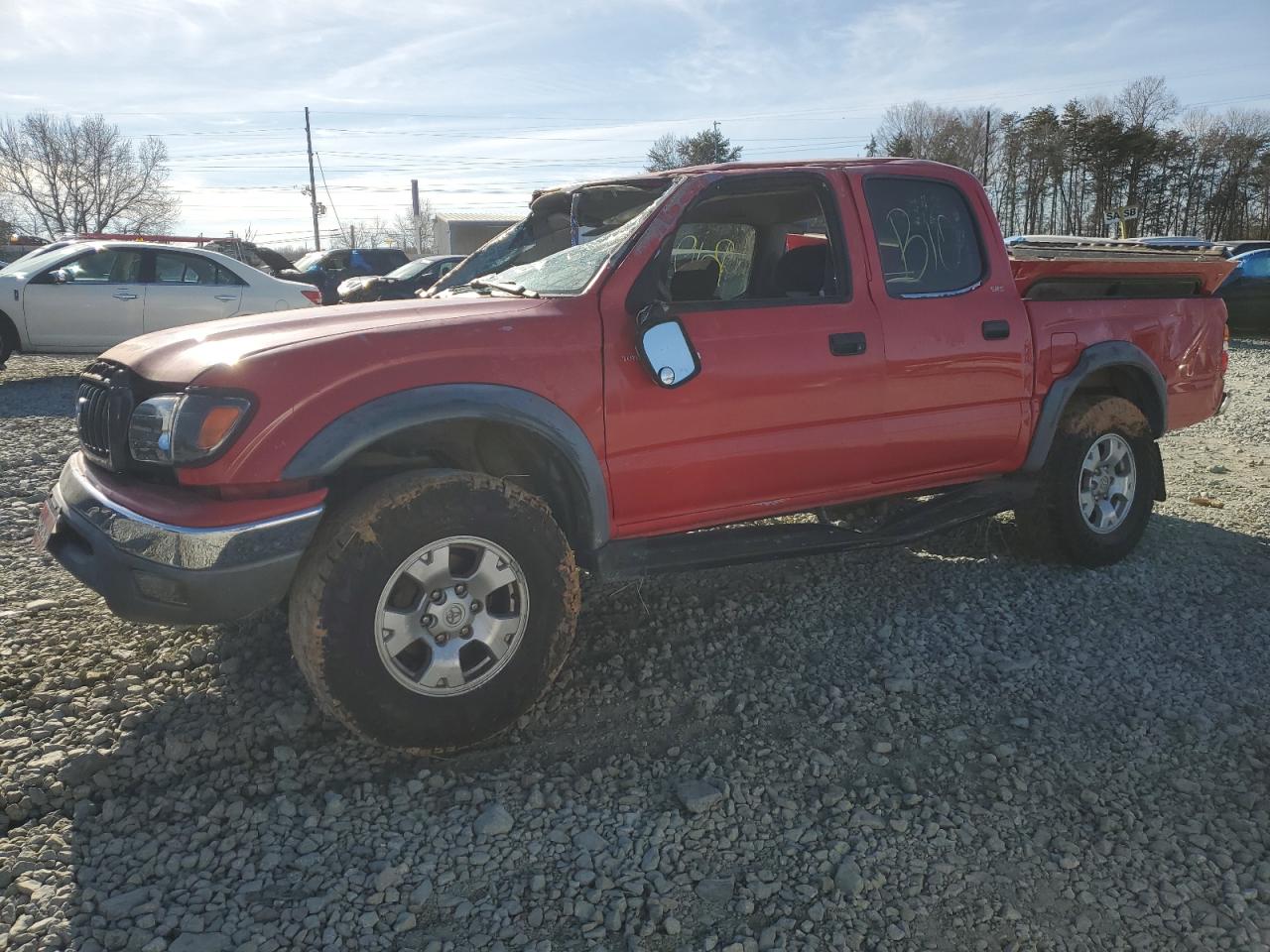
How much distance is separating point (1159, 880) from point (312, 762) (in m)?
2.44

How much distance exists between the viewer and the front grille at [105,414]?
9.84 ft

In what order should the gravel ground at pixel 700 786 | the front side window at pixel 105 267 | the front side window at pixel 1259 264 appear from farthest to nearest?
1. the front side window at pixel 1259 264
2. the front side window at pixel 105 267
3. the gravel ground at pixel 700 786

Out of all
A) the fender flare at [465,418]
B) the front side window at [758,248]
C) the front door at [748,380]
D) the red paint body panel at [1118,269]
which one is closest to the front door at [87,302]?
the front side window at [758,248]

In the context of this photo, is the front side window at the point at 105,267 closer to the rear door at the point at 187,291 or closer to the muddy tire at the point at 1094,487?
the rear door at the point at 187,291

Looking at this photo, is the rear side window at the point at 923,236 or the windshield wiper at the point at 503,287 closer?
the windshield wiper at the point at 503,287

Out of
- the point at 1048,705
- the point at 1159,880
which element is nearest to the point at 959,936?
the point at 1159,880

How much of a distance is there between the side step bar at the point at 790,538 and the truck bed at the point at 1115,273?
0.93m

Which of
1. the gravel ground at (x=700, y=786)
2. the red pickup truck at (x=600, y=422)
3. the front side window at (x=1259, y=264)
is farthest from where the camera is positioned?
Answer: the front side window at (x=1259, y=264)

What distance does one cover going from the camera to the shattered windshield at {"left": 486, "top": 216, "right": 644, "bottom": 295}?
3465 millimetres

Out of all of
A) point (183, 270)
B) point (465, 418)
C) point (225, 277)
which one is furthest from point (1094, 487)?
point (183, 270)

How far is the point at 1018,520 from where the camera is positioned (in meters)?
4.79

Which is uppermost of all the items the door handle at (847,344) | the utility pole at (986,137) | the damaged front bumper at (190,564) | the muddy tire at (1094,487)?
the utility pole at (986,137)

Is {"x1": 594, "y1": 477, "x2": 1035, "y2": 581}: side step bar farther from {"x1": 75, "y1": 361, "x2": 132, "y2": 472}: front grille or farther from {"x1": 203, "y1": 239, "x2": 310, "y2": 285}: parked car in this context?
{"x1": 203, "y1": 239, "x2": 310, "y2": 285}: parked car

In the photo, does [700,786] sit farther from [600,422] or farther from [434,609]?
[600,422]
